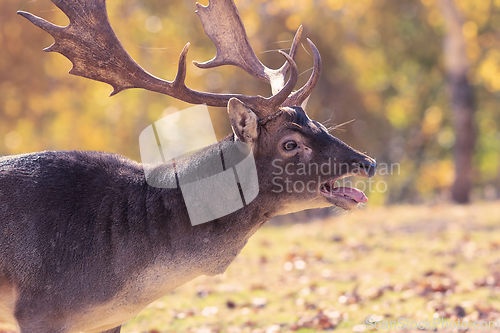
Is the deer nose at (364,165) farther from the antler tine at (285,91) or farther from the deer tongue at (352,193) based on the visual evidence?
the antler tine at (285,91)

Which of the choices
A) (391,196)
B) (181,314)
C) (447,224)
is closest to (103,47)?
(181,314)

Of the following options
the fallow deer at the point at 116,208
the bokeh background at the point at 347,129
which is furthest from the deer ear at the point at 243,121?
the bokeh background at the point at 347,129

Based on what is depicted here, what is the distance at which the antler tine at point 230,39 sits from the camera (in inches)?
169

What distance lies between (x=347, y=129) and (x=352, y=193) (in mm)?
14065

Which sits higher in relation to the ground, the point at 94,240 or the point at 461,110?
the point at 94,240

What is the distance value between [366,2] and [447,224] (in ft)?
24.0

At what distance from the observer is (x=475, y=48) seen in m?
15.9

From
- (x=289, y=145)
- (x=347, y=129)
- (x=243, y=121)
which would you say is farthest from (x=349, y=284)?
(x=347, y=129)

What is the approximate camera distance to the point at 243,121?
3.55 meters

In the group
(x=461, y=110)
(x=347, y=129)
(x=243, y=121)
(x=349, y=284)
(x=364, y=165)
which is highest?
(x=243, y=121)

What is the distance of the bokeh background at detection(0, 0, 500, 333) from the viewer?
5781mm

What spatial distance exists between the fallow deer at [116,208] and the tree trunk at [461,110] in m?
10.7

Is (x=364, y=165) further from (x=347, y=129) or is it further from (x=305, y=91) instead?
(x=347, y=129)

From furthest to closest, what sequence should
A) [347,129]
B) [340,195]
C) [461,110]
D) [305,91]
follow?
A: [347,129], [461,110], [305,91], [340,195]
